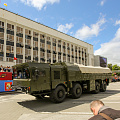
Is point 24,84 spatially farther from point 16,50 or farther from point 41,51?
point 41,51

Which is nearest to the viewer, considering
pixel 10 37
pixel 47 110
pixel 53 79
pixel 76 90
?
pixel 47 110

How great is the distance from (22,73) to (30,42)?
27.7m

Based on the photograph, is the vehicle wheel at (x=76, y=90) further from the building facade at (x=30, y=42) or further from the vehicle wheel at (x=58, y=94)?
the building facade at (x=30, y=42)

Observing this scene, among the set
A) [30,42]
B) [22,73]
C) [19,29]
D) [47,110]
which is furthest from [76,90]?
[30,42]

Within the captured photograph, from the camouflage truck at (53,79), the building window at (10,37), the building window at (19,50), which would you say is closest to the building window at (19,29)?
the building window at (10,37)

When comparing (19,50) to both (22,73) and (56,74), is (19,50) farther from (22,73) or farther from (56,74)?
(56,74)

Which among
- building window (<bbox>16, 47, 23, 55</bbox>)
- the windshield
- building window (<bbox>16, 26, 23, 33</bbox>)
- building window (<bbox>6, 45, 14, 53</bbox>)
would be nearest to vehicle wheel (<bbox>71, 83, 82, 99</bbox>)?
the windshield

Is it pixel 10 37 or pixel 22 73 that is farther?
pixel 10 37

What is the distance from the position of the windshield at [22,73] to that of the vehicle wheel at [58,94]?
2.07m

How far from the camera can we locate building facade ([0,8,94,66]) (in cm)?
2934

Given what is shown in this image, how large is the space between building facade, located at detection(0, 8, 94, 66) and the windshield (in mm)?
20352

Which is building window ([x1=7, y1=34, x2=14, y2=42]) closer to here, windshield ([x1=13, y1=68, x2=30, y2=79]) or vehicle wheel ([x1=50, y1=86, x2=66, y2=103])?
windshield ([x1=13, y1=68, x2=30, y2=79])

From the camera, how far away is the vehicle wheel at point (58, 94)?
338 inches

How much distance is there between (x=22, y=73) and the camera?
8.49 meters
